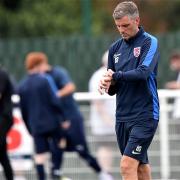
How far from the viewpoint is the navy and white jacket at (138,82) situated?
896 cm

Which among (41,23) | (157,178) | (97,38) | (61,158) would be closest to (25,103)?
(61,158)

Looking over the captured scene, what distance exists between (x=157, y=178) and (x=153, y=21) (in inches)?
1000

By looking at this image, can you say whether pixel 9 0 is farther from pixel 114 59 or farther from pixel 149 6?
pixel 114 59

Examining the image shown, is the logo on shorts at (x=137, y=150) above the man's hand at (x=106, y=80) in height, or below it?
below

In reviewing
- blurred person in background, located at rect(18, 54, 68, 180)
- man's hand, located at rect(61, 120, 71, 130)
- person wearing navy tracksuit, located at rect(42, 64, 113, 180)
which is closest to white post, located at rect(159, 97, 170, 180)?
person wearing navy tracksuit, located at rect(42, 64, 113, 180)

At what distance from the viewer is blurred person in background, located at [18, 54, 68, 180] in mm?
13211

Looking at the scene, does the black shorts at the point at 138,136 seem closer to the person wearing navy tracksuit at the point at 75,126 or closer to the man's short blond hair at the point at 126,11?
the man's short blond hair at the point at 126,11

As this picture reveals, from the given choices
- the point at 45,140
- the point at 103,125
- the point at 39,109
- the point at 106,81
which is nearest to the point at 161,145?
the point at 103,125

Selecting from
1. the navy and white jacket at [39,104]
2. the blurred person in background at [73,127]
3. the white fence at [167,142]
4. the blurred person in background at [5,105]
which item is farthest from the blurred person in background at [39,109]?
the white fence at [167,142]

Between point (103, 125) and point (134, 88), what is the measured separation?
200 inches

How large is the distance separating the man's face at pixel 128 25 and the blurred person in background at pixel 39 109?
4354 mm

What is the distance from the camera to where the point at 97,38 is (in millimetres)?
20328

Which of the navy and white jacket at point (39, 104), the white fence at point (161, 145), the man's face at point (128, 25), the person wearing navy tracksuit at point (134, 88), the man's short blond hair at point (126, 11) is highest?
the man's short blond hair at point (126, 11)

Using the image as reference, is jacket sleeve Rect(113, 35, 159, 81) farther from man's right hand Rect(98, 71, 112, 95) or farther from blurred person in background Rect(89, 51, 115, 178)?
blurred person in background Rect(89, 51, 115, 178)
